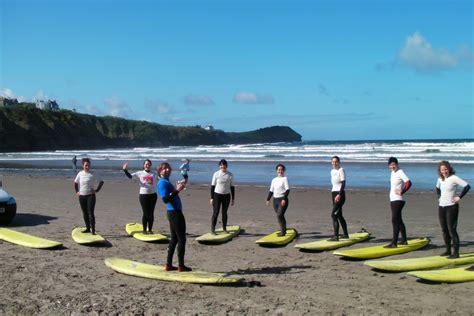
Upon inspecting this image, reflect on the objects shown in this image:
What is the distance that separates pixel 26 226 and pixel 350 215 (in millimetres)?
8636

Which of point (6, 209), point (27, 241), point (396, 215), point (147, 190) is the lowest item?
point (27, 241)

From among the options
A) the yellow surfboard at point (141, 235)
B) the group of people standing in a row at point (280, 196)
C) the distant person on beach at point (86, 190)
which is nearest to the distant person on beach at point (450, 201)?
the group of people standing in a row at point (280, 196)

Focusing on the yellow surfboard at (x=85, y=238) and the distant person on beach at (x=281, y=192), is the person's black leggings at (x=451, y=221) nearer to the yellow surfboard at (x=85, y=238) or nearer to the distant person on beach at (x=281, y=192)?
the distant person on beach at (x=281, y=192)

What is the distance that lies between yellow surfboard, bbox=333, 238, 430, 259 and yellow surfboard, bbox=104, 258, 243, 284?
241 cm

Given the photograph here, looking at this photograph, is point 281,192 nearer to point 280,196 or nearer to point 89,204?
point 280,196

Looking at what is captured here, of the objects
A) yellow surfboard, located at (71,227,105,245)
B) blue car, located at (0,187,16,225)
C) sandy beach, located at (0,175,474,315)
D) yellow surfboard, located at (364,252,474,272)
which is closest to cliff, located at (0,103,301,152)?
blue car, located at (0,187,16,225)

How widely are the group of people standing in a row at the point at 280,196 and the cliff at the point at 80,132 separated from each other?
65411mm

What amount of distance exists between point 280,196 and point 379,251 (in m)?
2.26

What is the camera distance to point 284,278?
6770 millimetres

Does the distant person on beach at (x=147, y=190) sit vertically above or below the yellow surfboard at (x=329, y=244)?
above

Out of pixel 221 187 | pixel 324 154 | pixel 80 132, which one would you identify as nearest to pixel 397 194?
pixel 221 187

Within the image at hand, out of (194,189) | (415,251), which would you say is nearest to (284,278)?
(415,251)

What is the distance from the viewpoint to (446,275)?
6.43 m

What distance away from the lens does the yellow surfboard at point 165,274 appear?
20.6ft
